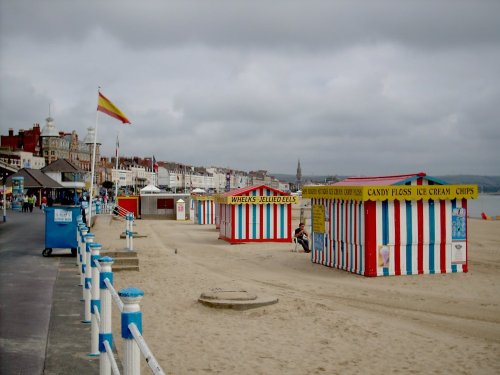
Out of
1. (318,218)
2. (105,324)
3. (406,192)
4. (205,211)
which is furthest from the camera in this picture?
(205,211)

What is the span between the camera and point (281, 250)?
2048 centimetres

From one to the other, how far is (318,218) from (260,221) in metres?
7.45

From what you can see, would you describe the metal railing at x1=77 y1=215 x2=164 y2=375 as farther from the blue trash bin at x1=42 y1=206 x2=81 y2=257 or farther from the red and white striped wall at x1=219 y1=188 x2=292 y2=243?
the red and white striped wall at x1=219 y1=188 x2=292 y2=243

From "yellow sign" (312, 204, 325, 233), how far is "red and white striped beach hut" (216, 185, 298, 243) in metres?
6.49

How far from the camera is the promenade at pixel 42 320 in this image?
227 inches

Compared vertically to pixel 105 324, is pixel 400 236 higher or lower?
higher

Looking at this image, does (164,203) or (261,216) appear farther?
(164,203)

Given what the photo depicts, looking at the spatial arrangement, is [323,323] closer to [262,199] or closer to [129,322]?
[129,322]

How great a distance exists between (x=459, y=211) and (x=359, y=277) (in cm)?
302

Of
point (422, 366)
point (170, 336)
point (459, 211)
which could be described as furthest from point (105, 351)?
point (459, 211)

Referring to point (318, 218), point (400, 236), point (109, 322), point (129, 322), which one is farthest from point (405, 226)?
point (129, 322)

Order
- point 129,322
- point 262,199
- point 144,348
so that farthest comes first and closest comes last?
point 262,199, point 129,322, point 144,348

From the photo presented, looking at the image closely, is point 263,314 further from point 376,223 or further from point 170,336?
point 376,223

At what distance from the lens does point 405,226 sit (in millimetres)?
13727
